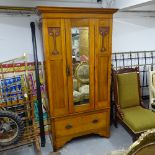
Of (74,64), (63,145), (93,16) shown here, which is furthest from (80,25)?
(63,145)

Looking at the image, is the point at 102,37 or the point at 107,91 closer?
the point at 102,37

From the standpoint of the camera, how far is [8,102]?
268 cm

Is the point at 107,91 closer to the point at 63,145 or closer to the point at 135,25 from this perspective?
the point at 63,145

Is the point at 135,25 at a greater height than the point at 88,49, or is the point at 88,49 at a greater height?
the point at 135,25

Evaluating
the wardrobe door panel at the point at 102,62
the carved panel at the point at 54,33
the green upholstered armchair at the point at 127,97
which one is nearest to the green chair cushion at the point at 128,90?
the green upholstered armchair at the point at 127,97

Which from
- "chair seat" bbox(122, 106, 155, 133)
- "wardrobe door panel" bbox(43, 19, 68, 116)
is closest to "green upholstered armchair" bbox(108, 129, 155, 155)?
"chair seat" bbox(122, 106, 155, 133)

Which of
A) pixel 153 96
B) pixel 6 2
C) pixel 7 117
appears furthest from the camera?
pixel 153 96

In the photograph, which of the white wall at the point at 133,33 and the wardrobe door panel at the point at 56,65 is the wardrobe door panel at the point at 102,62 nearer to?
the wardrobe door panel at the point at 56,65

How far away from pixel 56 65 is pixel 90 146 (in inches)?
50.9

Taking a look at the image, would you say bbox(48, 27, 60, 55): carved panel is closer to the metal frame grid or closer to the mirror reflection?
the mirror reflection

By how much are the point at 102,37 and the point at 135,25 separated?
4.00 ft

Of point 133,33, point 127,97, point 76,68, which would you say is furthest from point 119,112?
point 133,33

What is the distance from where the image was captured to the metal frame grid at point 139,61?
133 inches

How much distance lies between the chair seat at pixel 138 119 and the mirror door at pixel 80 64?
548mm
